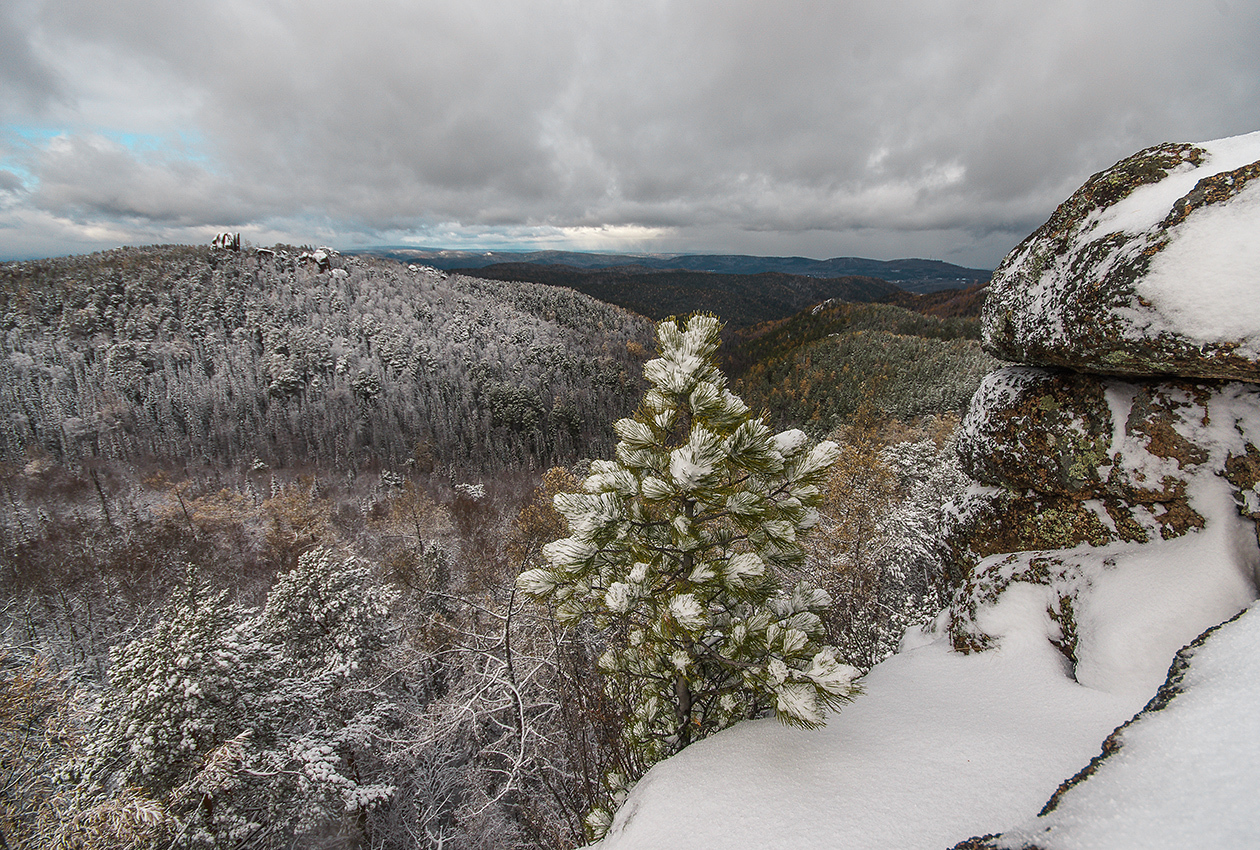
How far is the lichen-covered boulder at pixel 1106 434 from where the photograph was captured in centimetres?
387

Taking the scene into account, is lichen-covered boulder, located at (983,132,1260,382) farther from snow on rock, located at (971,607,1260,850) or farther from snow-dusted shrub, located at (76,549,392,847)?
snow-dusted shrub, located at (76,549,392,847)

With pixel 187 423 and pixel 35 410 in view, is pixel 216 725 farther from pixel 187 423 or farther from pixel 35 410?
pixel 35 410

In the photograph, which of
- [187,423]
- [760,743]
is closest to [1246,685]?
[760,743]

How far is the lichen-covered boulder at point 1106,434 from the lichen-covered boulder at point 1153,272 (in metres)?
0.36

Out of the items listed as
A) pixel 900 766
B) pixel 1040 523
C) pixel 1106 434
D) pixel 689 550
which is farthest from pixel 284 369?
pixel 1106 434

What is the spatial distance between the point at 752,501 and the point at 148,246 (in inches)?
9444

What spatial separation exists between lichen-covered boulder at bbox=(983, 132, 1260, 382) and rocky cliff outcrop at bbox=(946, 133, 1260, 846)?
1 cm

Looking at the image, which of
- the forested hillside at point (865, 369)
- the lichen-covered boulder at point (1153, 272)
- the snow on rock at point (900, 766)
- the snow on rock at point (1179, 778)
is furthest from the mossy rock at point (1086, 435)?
the forested hillside at point (865, 369)

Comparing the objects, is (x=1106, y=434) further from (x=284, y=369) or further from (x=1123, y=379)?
(x=284, y=369)

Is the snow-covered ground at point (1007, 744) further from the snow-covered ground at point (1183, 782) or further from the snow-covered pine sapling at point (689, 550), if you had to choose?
the snow-covered pine sapling at point (689, 550)

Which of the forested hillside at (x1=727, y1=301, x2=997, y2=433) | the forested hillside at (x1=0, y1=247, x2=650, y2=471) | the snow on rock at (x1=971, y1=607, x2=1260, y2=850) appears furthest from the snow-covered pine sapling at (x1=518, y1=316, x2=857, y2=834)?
the forested hillside at (x1=0, y1=247, x2=650, y2=471)

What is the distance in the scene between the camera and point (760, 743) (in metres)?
3.89

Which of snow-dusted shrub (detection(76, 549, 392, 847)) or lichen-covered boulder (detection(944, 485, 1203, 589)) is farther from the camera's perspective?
snow-dusted shrub (detection(76, 549, 392, 847))

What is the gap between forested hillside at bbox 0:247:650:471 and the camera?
7912 centimetres
